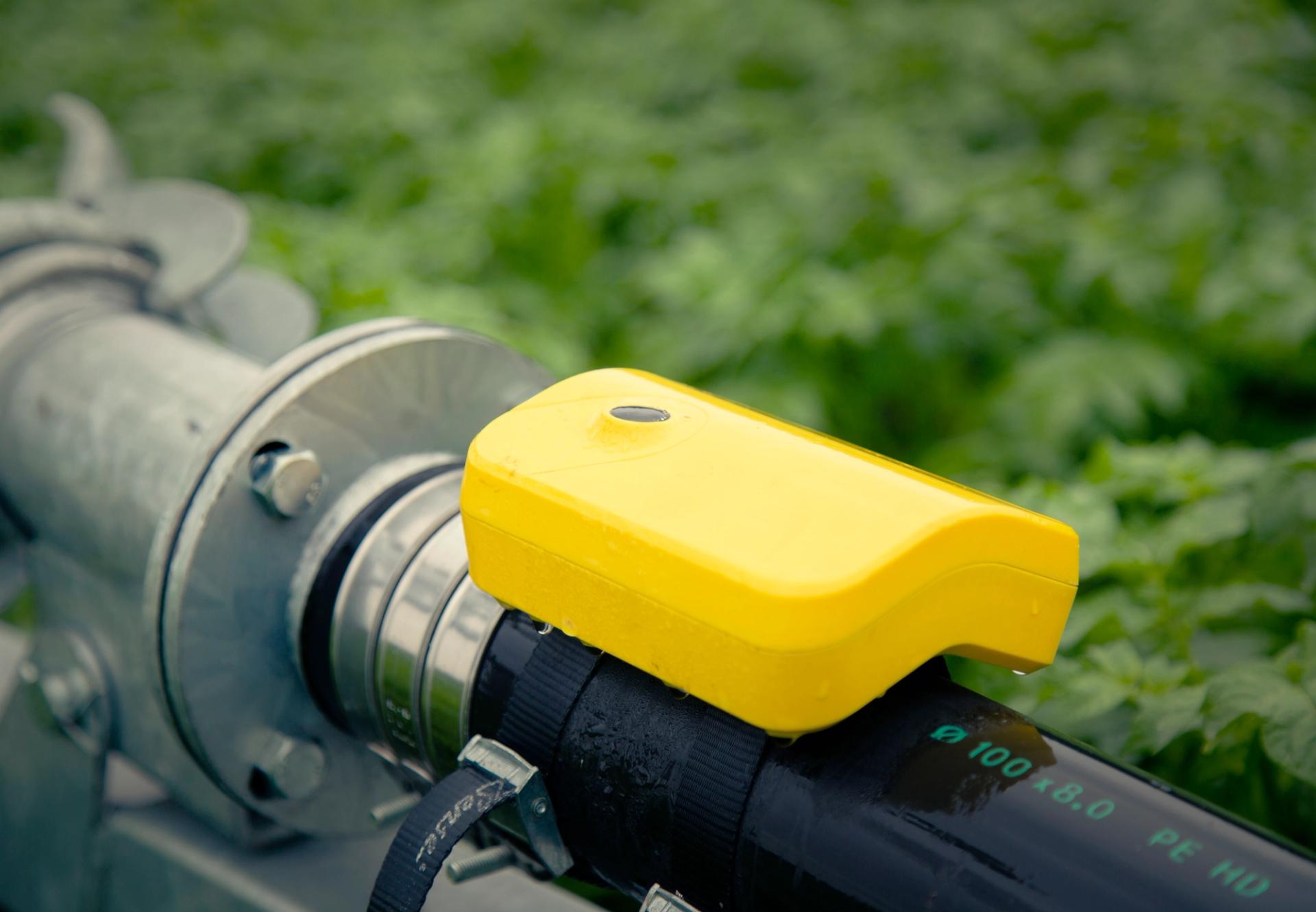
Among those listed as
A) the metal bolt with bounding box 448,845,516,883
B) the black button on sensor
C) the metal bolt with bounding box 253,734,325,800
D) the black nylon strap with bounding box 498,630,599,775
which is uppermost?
the black button on sensor

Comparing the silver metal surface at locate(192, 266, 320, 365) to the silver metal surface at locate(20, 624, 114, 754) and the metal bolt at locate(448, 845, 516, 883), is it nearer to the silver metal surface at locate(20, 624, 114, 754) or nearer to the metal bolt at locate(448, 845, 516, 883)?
the silver metal surface at locate(20, 624, 114, 754)

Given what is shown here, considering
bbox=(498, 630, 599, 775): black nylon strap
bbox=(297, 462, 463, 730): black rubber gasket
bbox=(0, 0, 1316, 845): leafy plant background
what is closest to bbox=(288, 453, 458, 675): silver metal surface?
bbox=(297, 462, 463, 730): black rubber gasket

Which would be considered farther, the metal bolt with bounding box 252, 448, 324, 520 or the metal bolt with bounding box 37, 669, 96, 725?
the metal bolt with bounding box 37, 669, 96, 725

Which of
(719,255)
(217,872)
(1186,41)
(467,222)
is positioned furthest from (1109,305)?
(217,872)

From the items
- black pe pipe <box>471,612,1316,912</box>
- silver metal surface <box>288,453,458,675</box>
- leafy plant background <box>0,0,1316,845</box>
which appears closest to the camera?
black pe pipe <box>471,612,1316,912</box>

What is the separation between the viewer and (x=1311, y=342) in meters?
1.83

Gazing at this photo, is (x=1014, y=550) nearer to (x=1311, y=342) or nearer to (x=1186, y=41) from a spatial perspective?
(x=1311, y=342)

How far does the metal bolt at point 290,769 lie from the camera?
3.03ft

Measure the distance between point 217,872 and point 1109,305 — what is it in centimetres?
165

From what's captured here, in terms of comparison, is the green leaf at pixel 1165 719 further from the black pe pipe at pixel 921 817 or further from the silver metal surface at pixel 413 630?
the silver metal surface at pixel 413 630

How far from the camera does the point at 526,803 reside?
744mm

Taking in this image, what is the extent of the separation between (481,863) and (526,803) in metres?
0.17

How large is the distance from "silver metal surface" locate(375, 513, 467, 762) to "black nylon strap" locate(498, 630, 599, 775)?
0.35ft

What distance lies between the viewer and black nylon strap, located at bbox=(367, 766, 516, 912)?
70 cm
